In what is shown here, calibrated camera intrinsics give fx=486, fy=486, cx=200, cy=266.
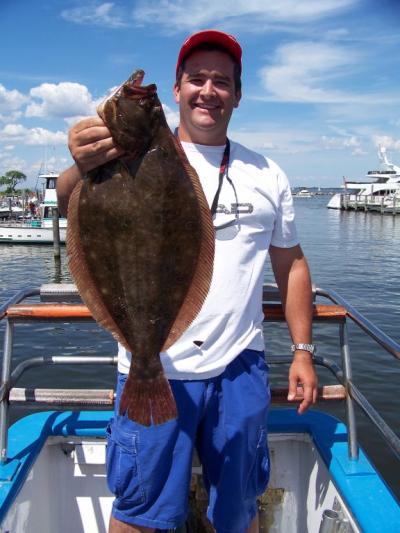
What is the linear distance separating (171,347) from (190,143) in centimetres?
106

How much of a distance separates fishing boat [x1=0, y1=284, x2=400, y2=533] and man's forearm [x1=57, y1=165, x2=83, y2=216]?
26.7 inches

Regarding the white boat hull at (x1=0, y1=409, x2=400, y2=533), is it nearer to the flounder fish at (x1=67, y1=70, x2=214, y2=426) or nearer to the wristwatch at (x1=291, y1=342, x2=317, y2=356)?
the wristwatch at (x1=291, y1=342, x2=317, y2=356)

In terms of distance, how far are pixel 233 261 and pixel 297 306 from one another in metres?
0.55

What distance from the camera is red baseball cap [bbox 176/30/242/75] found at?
2.44 metres

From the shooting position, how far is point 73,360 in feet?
9.32

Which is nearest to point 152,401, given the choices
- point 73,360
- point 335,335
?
point 73,360

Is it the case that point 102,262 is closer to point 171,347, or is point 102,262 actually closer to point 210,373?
point 171,347

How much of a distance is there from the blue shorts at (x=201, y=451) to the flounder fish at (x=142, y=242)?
0.25m

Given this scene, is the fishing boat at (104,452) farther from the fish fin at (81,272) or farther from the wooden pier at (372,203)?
the wooden pier at (372,203)

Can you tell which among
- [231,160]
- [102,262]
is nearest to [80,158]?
[102,262]

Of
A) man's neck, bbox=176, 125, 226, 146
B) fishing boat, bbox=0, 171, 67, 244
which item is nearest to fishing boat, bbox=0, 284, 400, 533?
man's neck, bbox=176, 125, 226, 146

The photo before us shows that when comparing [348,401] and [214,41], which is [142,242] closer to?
[214,41]

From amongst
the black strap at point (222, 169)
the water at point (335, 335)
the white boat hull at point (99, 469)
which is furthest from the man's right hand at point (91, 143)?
the water at point (335, 335)

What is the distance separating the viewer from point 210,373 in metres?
2.36
